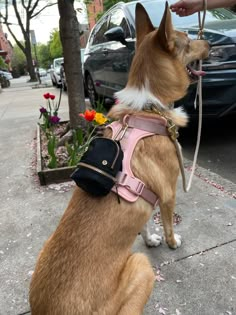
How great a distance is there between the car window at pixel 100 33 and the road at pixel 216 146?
9.62ft

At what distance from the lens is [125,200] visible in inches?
79.1

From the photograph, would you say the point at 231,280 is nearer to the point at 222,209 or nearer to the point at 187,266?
the point at 187,266

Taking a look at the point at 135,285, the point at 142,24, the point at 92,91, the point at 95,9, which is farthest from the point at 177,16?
the point at 95,9

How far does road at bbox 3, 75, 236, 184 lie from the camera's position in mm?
4645

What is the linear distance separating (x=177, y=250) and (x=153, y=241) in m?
0.22

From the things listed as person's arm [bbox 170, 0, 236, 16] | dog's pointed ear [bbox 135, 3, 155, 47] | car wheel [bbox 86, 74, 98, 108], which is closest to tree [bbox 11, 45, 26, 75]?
car wheel [bbox 86, 74, 98, 108]

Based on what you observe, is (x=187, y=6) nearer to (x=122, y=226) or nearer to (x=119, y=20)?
(x=122, y=226)

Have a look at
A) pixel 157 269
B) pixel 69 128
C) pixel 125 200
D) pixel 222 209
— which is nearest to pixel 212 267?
pixel 157 269

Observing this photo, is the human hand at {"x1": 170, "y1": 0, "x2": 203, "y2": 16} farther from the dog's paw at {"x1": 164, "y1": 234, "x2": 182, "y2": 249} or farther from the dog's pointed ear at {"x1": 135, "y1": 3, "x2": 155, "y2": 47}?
the dog's paw at {"x1": 164, "y1": 234, "x2": 182, "y2": 249}

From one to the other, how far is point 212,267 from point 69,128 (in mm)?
3893

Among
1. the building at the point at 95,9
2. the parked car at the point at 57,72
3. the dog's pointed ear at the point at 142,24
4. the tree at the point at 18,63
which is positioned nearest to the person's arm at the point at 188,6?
the dog's pointed ear at the point at 142,24

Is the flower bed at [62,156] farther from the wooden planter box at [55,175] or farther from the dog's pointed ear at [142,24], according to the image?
the dog's pointed ear at [142,24]

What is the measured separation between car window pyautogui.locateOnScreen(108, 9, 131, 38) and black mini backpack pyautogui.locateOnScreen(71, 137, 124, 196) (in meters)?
4.25

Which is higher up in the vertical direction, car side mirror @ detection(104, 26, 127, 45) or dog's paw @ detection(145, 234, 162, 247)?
car side mirror @ detection(104, 26, 127, 45)
